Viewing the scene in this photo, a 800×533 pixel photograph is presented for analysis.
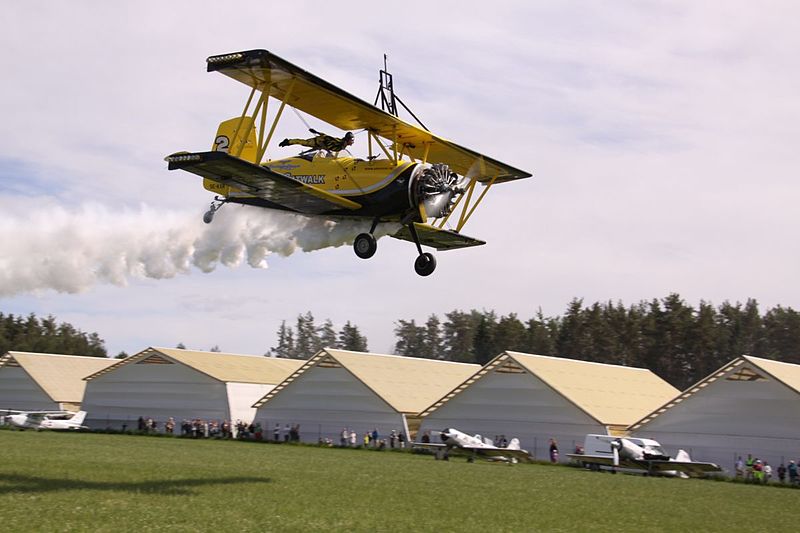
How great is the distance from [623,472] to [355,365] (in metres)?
20.6

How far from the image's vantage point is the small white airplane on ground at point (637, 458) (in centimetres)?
4103

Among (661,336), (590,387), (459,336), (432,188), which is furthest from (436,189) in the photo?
(459,336)

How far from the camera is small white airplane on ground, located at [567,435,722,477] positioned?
135 ft

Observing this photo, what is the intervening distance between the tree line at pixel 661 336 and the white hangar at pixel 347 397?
56.4m

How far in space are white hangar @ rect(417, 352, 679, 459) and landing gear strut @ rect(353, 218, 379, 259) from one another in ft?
84.3

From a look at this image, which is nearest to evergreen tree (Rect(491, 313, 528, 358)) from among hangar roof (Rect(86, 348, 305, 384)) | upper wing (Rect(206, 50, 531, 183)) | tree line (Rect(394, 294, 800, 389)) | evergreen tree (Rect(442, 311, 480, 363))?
tree line (Rect(394, 294, 800, 389))

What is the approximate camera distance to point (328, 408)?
56.9 meters

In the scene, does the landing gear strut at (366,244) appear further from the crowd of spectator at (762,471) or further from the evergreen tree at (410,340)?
the evergreen tree at (410,340)

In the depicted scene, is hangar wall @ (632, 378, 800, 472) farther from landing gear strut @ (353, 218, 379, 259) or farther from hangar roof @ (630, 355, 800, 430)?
landing gear strut @ (353, 218, 379, 259)

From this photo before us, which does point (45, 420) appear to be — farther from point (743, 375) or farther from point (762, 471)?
point (762, 471)

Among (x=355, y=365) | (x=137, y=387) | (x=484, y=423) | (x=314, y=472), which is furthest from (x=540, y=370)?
(x=137, y=387)

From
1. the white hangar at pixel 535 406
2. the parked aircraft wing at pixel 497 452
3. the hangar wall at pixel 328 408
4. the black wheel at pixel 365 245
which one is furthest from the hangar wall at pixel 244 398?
the black wheel at pixel 365 245

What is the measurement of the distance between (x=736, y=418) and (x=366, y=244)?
26713mm

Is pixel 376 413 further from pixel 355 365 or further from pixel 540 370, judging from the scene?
pixel 540 370
